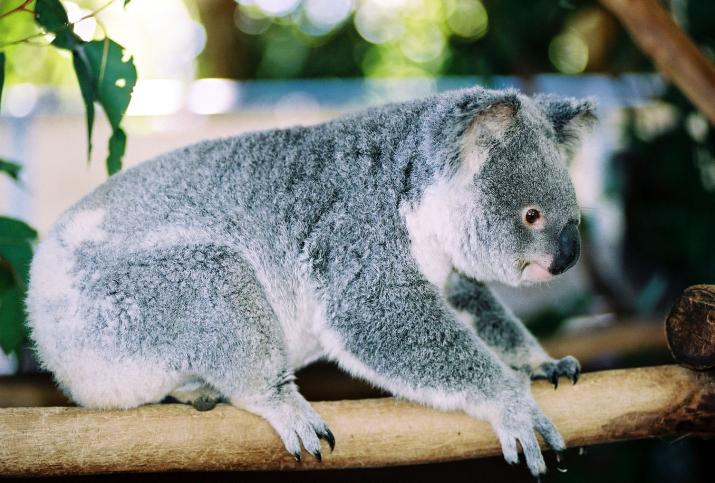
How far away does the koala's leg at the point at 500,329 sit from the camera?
2.67 meters

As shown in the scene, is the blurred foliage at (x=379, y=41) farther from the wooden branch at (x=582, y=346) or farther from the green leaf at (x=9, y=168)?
the green leaf at (x=9, y=168)

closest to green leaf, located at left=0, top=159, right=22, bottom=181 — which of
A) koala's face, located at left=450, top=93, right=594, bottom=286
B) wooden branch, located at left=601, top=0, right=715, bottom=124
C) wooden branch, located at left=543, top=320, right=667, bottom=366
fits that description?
koala's face, located at left=450, top=93, right=594, bottom=286

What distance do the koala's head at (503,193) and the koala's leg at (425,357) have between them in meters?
0.27

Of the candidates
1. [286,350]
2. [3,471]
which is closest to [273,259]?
[286,350]

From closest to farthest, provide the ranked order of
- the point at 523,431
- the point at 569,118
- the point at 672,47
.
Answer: the point at 523,431 < the point at 569,118 < the point at 672,47

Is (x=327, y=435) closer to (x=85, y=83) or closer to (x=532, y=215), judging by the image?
(x=532, y=215)

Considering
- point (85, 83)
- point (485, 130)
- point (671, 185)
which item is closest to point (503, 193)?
point (485, 130)

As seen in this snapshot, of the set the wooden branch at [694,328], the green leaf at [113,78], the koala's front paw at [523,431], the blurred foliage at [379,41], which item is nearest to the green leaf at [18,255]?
the green leaf at [113,78]

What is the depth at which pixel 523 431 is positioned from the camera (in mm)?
2260

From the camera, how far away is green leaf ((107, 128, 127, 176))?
2.42 meters

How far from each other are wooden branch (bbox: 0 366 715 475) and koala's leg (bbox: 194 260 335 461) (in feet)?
0.18

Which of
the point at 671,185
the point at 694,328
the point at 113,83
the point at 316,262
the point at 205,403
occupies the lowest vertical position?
the point at 671,185

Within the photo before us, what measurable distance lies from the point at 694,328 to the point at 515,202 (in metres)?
0.75

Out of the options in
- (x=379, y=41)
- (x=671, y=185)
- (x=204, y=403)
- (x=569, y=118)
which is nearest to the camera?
(x=204, y=403)
